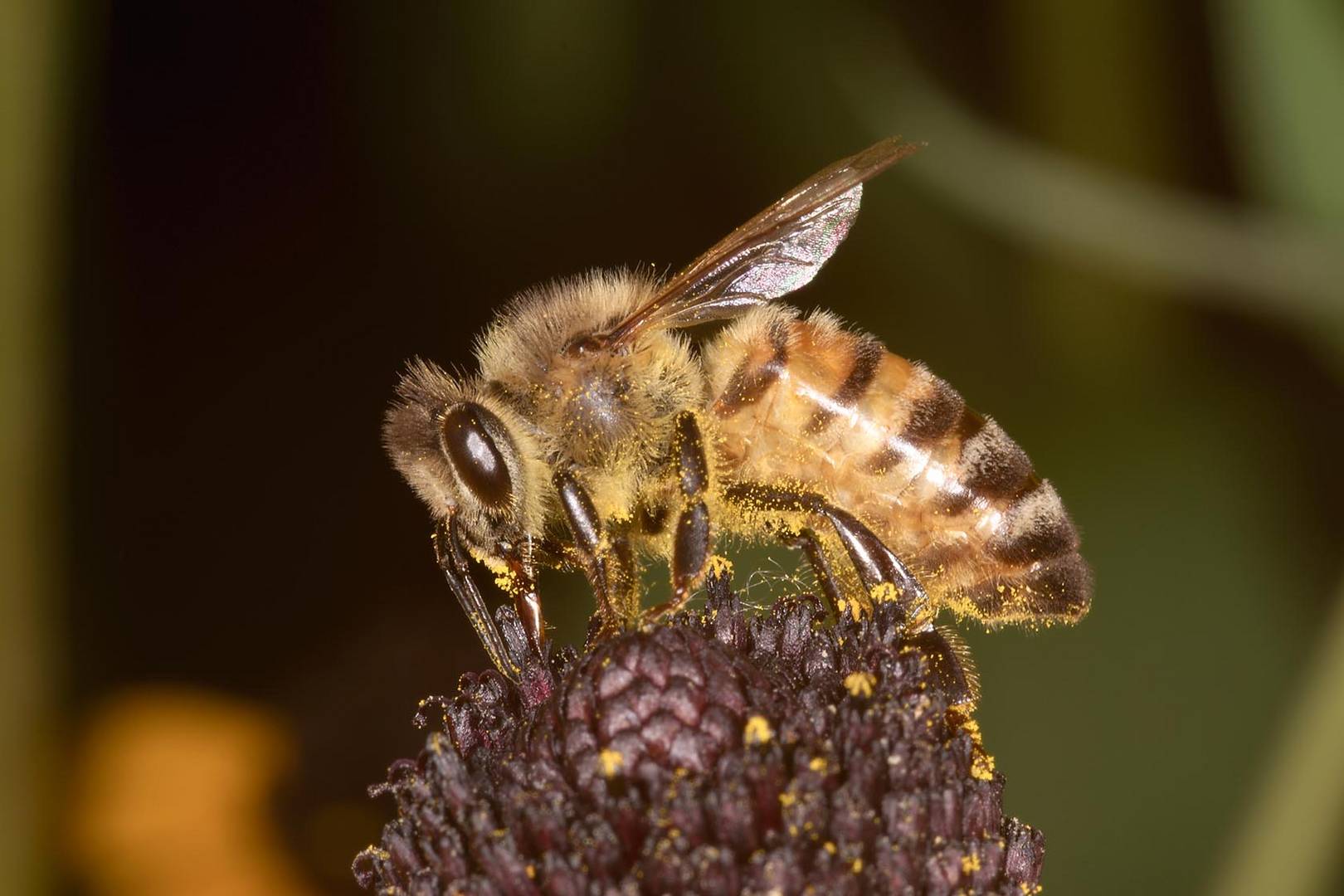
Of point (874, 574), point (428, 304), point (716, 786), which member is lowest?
point (716, 786)

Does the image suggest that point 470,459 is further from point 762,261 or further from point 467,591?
point 762,261

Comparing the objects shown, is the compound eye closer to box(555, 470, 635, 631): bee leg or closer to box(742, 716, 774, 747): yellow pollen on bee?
box(555, 470, 635, 631): bee leg

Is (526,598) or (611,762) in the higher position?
(526,598)

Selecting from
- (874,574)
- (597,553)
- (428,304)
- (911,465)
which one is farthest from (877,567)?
(428,304)

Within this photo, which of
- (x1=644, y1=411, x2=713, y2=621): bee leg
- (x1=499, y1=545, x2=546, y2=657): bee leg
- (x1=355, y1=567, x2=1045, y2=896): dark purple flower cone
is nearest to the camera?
(x1=355, y1=567, x2=1045, y2=896): dark purple flower cone

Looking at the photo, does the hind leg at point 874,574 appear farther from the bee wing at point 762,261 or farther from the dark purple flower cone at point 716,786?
the bee wing at point 762,261

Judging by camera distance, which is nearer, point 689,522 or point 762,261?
point 689,522

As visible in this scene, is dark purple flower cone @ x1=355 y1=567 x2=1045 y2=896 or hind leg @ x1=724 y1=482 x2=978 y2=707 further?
hind leg @ x1=724 y1=482 x2=978 y2=707

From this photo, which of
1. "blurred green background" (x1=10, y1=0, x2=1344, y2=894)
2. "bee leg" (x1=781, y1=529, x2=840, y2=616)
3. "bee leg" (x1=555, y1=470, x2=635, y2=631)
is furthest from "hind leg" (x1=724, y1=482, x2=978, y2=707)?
"blurred green background" (x1=10, y1=0, x2=1344, y2=894)
